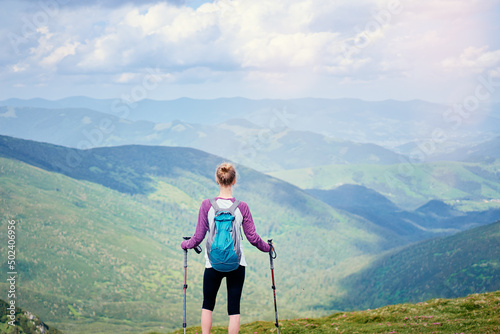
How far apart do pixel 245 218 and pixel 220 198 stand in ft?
3.29

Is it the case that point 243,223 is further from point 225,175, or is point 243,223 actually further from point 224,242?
point 225,175

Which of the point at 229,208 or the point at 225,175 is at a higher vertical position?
the point at 225,175

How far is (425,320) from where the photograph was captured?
23.5 metres

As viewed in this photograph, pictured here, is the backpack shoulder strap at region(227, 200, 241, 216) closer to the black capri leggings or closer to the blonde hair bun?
the blonde hair bun

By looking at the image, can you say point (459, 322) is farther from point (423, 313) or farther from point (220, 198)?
point (220, 198)

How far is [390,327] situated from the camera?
22656mm

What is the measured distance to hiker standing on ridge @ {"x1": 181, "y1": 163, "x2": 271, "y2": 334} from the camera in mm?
13414

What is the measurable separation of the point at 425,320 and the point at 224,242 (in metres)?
15.3

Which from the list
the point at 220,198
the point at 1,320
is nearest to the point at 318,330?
the point at 220,198

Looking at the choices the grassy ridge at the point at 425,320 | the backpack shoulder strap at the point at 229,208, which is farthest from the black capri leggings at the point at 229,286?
the grassy ridge at the point at 425,320

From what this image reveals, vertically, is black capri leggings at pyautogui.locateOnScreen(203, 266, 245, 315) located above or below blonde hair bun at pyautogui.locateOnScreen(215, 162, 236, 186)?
below

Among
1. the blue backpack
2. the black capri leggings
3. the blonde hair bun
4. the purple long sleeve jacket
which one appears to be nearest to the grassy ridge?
the black capri leggings

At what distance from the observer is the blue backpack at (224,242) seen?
1334 cm

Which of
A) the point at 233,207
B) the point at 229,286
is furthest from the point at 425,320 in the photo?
the point at 233,207
